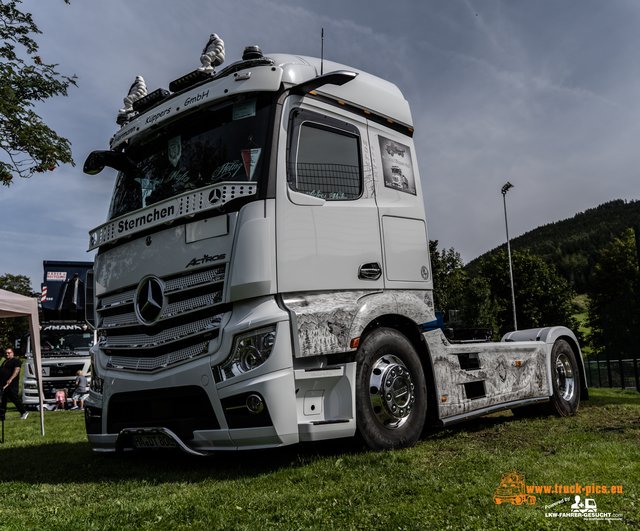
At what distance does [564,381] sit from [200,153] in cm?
592

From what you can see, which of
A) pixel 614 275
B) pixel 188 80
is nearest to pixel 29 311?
pixel 188 80

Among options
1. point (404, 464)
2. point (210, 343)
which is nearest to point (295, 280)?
point (210, 343)

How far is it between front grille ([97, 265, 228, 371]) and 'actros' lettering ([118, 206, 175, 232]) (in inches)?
21.1

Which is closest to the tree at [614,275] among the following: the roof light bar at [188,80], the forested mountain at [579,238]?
the forested mountain at [579,238]

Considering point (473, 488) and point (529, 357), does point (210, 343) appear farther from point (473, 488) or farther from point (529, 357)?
point (529, 357)

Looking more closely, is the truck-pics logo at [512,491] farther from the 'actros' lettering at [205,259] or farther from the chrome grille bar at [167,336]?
the 'actros' lettering at [205,259]

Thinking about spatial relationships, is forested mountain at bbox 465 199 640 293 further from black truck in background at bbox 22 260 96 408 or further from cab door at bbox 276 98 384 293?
cab door at bbox 276 98 384 293

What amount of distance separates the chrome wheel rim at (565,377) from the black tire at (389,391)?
348 centimetres

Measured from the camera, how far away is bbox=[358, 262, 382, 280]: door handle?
4.84m

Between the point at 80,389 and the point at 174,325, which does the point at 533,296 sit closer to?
the point at 80,389

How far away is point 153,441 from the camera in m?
4.46

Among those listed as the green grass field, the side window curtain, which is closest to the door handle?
the side window curtain

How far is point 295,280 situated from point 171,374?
1.23 m

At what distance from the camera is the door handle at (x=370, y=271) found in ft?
15.9
